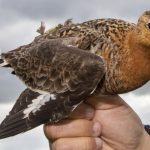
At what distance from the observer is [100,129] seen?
19.8 ft

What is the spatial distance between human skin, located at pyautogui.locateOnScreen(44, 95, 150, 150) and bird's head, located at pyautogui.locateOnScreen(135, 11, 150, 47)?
34.2 inches

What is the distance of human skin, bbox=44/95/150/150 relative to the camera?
5605 millimetres

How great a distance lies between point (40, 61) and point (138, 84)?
128cm

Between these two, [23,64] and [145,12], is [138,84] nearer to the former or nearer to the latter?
[145,12]

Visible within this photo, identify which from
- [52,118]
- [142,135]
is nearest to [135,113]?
[142,135]

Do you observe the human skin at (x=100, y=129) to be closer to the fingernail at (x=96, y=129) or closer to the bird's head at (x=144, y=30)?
the fingernail at (x=96, y=129)

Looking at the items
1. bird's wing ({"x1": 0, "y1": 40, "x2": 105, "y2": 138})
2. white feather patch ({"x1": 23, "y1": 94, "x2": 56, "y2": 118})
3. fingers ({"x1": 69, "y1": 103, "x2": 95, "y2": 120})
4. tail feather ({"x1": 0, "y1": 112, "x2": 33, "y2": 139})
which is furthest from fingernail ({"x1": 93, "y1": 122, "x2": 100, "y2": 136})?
tail feather ({"x1": 0, "y1": 112, "x2": 33, "y2": 139})

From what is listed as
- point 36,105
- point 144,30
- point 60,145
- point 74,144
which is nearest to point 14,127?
point 36,105

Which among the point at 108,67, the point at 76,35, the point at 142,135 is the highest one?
the point at 76,35

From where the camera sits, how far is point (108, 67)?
5.83m

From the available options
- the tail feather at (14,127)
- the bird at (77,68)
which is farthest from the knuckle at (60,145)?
the tail feather at (14,127)

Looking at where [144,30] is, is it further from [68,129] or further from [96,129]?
[68,129]

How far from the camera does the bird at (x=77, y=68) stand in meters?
5.64

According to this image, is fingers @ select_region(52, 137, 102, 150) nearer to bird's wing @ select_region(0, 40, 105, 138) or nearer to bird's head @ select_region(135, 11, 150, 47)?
bird's wing @ select_region(0, 40, 105, 138)
